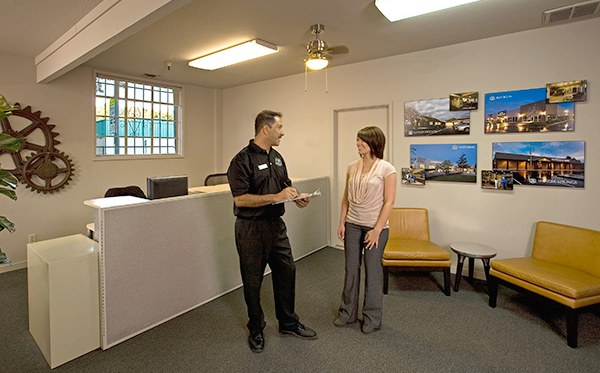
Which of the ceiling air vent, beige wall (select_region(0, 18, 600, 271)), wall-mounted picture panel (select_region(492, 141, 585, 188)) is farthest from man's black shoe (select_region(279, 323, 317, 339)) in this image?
the ceiling air vent

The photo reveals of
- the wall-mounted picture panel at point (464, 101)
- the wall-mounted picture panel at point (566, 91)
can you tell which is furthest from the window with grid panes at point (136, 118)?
the wall-mounted picture panel at point (566, 91)

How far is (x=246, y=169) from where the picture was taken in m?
2.28

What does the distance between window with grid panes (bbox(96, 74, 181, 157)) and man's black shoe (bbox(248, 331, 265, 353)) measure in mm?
3741

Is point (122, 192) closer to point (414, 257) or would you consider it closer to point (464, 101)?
point (414, 257)

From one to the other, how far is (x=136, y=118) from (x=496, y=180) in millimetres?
4938

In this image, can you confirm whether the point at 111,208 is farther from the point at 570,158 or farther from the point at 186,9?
the point at 570,158

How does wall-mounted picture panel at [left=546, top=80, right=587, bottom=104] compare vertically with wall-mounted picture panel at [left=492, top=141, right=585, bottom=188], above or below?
above

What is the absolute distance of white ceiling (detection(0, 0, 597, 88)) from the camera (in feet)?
8.84

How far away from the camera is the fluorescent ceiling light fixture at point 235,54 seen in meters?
3.54

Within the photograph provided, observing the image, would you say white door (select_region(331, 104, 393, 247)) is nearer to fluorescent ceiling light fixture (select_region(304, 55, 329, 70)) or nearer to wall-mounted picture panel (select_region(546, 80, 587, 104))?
fluorescent ceiling light fixture (select_region(304, 55, 329, 70))

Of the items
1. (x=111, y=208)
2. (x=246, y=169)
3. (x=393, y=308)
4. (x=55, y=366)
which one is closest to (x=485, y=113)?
(x=393, y=308)

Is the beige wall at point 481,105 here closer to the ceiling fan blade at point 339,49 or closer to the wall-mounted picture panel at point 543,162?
the wall-mounted picture panel at point 543,162

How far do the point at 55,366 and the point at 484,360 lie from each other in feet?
9.06

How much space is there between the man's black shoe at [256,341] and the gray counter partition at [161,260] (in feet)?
2.66
